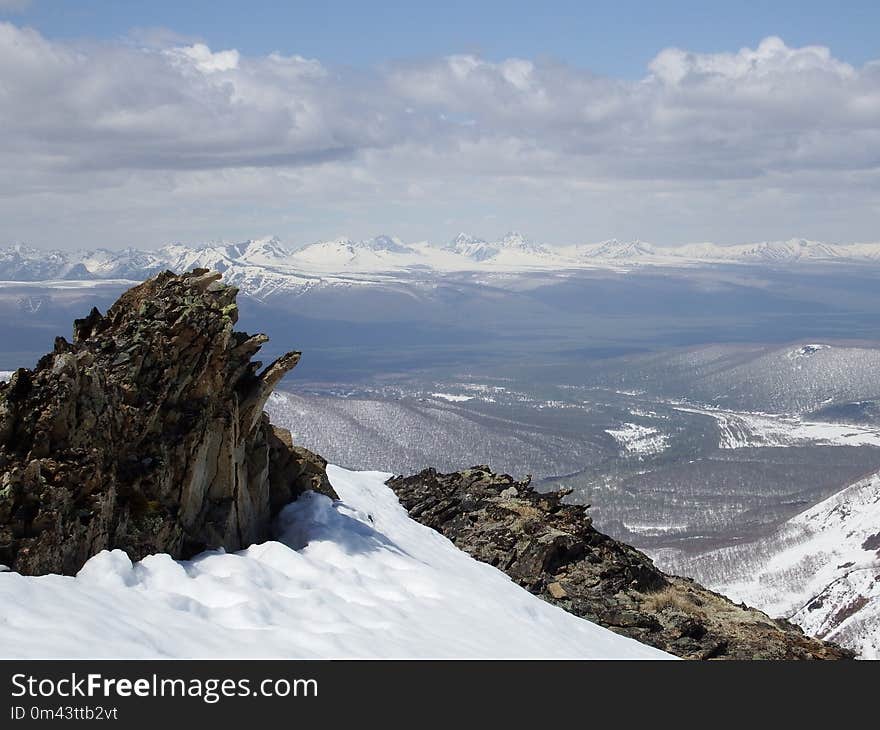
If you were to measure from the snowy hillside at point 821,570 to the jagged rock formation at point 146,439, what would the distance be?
9211 centimetres

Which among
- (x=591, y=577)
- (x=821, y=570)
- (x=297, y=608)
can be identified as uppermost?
(x=297, y=608)

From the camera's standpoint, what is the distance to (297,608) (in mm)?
19422

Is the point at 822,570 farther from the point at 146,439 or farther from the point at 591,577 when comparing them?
the point at 146,439

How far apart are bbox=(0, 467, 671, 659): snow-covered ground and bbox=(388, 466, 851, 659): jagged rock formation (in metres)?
2.91

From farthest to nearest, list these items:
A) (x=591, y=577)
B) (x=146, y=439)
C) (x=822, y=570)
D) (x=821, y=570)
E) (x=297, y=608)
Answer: (x=821, y=570) < (x=822, y=570) < (x=591, y=577) < (x=146, y=439) < (x=297, y=608)

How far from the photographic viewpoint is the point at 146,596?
1819 centimetres

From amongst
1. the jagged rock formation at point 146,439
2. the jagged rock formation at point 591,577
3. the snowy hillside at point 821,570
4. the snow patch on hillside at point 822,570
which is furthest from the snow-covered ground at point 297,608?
the snow patch on hillside at point 822,570

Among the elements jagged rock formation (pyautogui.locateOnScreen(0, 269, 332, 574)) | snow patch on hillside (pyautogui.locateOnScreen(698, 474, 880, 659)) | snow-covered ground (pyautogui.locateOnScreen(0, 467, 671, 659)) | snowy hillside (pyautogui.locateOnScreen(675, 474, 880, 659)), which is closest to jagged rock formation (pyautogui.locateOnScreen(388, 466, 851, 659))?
snow-covered ground (pyautogui.locateOnScreen(0, 467, 671, 659))

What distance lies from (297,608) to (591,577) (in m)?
14.9

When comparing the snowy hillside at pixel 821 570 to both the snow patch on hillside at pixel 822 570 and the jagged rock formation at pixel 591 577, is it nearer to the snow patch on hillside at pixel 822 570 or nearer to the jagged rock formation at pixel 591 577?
the snow patch on hillside at pixel 822 570

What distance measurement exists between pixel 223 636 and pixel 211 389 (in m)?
10.1

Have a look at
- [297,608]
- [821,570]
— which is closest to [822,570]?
[821,570]
